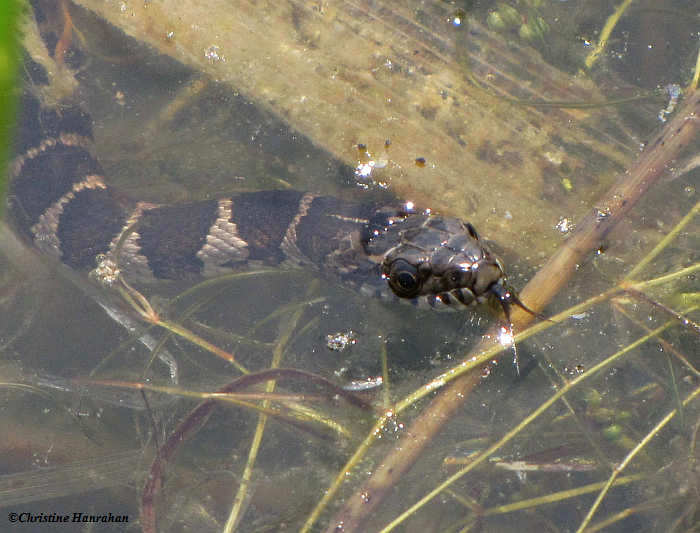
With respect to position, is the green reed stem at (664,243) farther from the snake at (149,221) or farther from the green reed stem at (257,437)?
the green reed stem at (257,437)

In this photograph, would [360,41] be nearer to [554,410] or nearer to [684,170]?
[684,170]

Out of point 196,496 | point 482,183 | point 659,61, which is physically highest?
point 659,61

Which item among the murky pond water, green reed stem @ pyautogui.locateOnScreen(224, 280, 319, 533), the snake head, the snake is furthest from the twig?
the snake

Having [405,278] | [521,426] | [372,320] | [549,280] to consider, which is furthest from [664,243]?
[372,320]

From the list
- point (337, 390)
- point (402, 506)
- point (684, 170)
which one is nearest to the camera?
point (402, 506)

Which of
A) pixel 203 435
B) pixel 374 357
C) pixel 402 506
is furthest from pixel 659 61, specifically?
pixel 203 435

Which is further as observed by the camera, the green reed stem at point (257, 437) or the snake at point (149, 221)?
the snake at point (149, 221)

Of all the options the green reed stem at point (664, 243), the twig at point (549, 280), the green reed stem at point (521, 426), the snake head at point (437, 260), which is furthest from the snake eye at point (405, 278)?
the green reed stem at point (664, 243)
